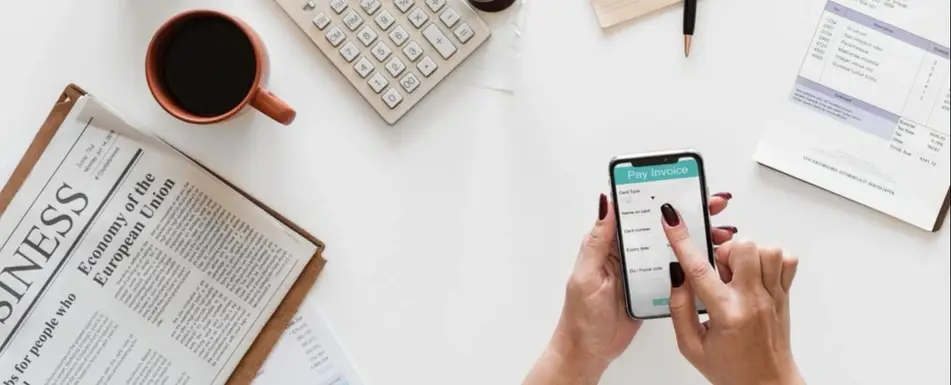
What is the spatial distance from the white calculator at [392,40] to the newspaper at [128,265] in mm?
139

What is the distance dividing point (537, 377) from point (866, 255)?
287 mm

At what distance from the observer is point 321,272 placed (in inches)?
28.5

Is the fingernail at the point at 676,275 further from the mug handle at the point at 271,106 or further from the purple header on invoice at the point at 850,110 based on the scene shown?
the mug handle at the point at 271,106

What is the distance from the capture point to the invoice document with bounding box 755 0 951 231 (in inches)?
27.2

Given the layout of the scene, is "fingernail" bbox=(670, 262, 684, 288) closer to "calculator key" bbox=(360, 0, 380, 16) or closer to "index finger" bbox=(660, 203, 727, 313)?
"index finger" bbox=(660, 203, 727, 313)

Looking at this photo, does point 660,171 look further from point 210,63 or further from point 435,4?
point 210,63

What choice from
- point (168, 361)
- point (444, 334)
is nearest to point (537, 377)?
point (444, 334)

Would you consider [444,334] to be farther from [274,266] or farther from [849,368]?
[849,368]

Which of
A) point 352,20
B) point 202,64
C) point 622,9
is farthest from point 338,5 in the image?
point 622,9

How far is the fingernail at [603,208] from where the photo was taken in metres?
0.65

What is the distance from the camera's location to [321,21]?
703 mm

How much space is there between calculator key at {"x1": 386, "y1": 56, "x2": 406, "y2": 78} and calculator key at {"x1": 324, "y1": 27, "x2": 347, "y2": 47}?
43 millimetres

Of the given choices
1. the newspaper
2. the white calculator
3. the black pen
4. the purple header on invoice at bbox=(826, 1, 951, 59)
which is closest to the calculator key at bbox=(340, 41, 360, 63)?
the white calculator

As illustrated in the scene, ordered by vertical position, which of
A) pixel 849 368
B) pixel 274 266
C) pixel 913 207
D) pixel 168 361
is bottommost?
pixel 168 361
